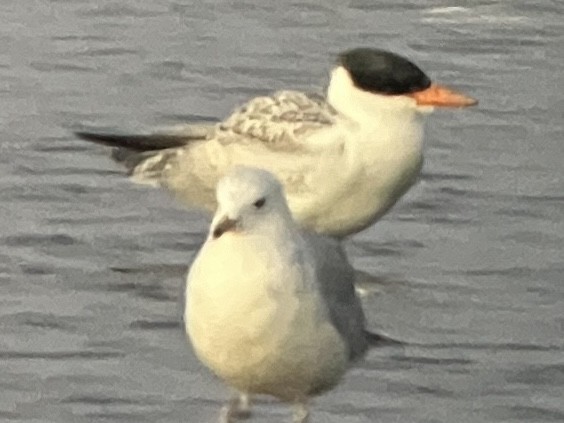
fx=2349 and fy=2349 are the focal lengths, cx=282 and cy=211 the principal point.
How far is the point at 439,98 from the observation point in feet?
27.8

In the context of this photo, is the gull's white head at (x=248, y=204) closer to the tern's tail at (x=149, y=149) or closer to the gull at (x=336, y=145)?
the gull at (x=336, y=145)

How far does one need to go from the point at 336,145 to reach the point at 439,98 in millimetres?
436

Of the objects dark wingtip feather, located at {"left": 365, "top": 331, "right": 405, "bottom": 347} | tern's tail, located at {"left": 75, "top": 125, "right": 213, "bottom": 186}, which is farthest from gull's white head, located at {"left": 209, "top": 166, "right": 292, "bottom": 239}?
tern's tail, located at {"left": 75, "top": 125, "right": 213, "bottom": 186}

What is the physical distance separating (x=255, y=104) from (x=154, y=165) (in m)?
0.51

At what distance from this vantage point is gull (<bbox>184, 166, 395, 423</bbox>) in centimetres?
628

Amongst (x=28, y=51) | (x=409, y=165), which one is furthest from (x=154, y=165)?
(x=28, y=51)

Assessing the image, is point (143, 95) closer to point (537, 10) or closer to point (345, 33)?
point (345, 33)

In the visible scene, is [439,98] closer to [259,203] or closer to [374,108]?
[374,108]

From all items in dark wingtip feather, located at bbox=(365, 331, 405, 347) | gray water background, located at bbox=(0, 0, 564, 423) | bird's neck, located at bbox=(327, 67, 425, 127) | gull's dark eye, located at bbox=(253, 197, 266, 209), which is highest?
gull's dark eye, located at bbox=(253, 197, 266, 209)

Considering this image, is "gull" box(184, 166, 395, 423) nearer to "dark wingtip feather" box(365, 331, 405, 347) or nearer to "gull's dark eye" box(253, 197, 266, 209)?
"gull's dark eye" box(253, 197, 266, 209)

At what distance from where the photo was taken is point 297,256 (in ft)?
21.1

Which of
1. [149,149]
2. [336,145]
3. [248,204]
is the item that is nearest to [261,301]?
[248,204]

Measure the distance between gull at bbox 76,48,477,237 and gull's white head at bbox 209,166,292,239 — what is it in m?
1.80

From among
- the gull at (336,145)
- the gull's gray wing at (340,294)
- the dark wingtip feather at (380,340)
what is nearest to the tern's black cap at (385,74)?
the gull at (336,145)
